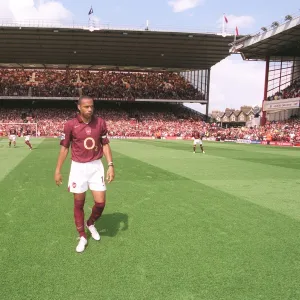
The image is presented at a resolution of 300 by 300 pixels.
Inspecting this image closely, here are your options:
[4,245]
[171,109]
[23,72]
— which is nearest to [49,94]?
[23,72]

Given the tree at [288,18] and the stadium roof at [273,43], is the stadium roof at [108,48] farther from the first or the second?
the tree at [288,18]

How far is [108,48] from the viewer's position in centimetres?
5491

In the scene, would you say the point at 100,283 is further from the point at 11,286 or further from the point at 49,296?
the point at 11,286

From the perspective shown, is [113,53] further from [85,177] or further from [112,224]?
[85,177]

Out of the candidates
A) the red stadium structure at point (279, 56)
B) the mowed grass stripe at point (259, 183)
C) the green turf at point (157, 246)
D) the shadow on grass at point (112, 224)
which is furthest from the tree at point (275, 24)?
the shadow on grass at point (112, 224)

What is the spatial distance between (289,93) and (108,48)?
27342 millimetres

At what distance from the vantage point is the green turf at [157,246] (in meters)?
3.71

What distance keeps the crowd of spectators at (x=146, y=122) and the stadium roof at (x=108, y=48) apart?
824cm

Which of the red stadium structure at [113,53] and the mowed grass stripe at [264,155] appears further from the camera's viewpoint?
the red stadium structure at [113,53]

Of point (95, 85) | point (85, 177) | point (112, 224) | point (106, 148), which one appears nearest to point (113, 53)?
point (95, 85)

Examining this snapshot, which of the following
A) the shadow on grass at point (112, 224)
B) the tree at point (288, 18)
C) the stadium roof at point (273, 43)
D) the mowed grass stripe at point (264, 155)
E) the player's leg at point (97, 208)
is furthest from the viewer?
the stadium roof at point (273, 43)

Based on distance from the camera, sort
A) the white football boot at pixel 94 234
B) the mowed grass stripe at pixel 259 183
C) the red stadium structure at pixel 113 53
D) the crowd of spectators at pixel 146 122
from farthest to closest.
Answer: the red stadium structure at pixel 113 53
the crowd of spectators at pixel 146 122
the mowed grass stripe at pixel 259 183
the white football boot at pixel 94 234

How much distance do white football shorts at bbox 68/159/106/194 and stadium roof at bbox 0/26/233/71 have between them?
47614 millimetres

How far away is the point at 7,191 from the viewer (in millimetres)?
8953
